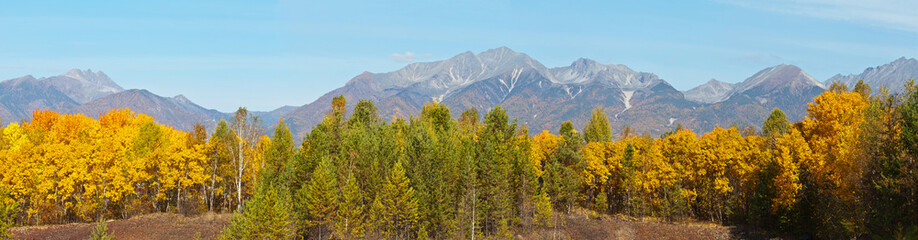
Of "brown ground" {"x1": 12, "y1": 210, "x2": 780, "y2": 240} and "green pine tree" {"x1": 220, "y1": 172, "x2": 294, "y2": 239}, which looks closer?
"green pine tree" {"x1": 220, "y1": 172, "x2": 294, "y2": 239}

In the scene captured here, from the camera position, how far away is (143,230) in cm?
5291

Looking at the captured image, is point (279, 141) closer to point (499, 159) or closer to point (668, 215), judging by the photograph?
point (499, 159)

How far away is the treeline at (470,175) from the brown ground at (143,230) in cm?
435

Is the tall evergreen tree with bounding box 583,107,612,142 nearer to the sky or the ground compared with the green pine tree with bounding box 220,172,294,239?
nearer to the sky

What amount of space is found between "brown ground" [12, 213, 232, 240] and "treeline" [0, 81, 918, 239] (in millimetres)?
4349

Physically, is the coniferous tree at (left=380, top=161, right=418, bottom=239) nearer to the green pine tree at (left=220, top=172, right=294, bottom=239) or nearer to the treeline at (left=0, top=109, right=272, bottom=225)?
the green pine tree at (left=220, top=172, right=294, bottom=239)

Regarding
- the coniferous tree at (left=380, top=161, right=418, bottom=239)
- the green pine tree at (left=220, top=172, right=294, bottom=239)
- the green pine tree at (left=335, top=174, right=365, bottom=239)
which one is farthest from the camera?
the coniferous tree at (left=380, top=161, right=418, bottom=239)

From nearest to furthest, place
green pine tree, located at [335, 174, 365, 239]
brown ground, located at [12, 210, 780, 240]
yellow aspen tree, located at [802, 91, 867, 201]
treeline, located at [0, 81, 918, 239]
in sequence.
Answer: treeline, located at [0, 81, 918, 239], yellow aspen tree, located at [802, 91, 867, 201], green pine tree, located at [335, 174, 365, 239], brown ground, located at [12, 210, 780, 240]

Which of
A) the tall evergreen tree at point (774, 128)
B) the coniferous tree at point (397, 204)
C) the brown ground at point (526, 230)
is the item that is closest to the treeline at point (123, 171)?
the brown ground at point (526, 230)

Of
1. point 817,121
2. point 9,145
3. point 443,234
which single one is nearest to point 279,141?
point 443,234

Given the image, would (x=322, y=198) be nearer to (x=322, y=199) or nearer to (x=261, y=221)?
(x=322, y=199)

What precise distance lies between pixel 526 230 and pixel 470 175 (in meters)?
14.0

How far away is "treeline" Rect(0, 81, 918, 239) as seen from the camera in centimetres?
3831

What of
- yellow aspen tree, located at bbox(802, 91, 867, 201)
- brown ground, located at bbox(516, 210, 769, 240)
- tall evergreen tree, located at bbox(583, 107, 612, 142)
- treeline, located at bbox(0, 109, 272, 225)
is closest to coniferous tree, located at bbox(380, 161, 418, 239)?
brown ground, located at bbox(516, 210, 769, 240)
